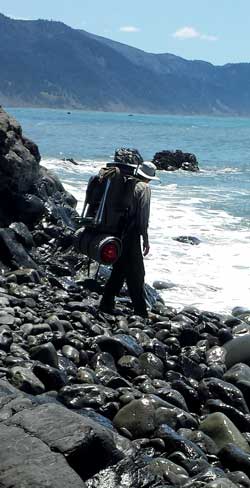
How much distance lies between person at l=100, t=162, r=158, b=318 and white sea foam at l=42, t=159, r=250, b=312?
89.8 inches

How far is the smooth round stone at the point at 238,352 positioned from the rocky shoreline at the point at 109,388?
1cm

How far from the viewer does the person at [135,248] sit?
8453 mm

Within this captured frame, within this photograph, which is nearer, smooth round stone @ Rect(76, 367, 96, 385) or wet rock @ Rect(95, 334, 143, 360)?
smooth round stone @ Rect(76, 367, 96, 385)

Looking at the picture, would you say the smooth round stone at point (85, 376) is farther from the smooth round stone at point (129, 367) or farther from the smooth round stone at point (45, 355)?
the smooth round stone at point (129, 367)

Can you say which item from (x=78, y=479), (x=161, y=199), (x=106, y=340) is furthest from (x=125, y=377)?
(x=161, y=199)

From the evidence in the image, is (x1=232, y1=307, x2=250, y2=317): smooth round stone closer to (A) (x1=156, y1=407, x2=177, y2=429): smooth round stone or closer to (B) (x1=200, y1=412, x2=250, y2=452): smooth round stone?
(B) (x1=200, y1=412, x2=250, y2=452): smooth round stone

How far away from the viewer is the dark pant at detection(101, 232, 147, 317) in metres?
8.74

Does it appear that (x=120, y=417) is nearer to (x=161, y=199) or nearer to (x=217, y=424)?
(x=217, y=424)

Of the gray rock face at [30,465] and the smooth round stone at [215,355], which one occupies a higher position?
the gray rock face at [30,465]

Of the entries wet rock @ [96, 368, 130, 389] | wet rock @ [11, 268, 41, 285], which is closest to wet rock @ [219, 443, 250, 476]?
wet rock @ [96, 368, 130, 389]

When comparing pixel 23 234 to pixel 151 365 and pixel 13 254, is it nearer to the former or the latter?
pixel 13 254

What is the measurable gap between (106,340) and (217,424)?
68.5 inches

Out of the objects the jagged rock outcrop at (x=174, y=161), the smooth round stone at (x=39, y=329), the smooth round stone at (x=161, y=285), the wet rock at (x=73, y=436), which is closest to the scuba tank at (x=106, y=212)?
the smooth round stone at (x=39, y=329)

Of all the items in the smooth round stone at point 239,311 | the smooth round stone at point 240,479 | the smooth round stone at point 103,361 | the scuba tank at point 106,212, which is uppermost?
the scuba tank at point 106,212
